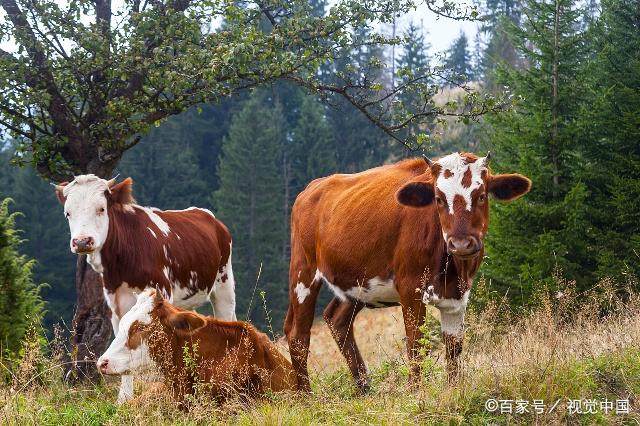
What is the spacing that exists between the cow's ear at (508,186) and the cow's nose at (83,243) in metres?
4.36

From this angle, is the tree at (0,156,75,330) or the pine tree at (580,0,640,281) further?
the tree at (0,156,75,330)

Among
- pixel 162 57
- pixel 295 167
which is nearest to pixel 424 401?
pixel 162 57

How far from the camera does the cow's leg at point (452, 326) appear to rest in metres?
7.04

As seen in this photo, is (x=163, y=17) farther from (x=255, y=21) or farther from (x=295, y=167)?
(x=295, y=167)

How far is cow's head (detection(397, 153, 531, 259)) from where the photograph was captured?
6.61 m

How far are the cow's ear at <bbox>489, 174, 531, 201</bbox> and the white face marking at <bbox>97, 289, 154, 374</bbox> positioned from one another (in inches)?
128

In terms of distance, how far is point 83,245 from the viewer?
8734 mm

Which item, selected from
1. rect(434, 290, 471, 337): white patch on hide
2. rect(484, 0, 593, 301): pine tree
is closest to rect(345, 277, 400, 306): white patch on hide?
rect(434, 290, 471, 337): white patch on hide

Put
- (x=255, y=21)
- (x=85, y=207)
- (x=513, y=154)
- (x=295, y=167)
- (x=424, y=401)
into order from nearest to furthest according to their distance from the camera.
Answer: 1. (x=424, y=401)
2. (x=85, y=207)
3. (x=255, y=21)
4. (x=513, y=154)
5. (x=295, y=167)

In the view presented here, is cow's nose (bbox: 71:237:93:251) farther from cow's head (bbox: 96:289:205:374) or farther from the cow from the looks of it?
cow's head (bbox: 96:289:205:374)

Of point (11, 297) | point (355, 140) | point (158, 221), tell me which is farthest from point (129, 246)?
point (355, 140)

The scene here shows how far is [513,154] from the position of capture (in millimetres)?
16047

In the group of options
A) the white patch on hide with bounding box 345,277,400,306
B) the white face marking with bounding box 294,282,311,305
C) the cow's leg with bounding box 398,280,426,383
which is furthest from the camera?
the white face marking with bounding box 294,282,311,305

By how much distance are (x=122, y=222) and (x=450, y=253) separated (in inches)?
174
